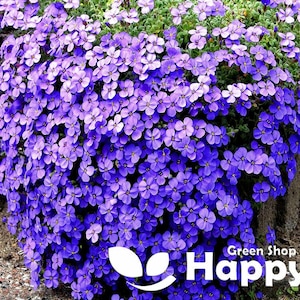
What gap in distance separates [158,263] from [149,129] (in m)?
0.58

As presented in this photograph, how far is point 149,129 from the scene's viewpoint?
303 centimetres

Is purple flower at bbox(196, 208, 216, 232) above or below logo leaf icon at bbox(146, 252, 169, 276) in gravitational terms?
above

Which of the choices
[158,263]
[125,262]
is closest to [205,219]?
[158,263]

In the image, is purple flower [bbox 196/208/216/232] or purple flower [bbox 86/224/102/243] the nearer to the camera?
purple flower [bbox 196/208/216/232]

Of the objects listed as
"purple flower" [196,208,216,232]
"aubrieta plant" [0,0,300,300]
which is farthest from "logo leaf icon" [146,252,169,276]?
"purple flower" [196,208,216,232]

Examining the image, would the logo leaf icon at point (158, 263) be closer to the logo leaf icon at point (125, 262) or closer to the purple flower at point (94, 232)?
the logo leaf icon at point (125, 262)

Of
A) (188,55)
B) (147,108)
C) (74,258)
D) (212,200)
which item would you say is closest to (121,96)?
(147,108)

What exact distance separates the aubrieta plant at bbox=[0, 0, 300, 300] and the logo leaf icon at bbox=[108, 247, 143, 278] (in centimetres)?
5

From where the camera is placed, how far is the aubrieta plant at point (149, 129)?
3.02 meters

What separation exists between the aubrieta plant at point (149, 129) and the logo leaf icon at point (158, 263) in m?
0.03

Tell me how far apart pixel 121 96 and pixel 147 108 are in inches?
4.9

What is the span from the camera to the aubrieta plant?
302cm

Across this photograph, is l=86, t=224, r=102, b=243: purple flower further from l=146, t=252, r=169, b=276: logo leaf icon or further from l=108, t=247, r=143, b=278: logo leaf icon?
l=146, t=252, r=169, b=276: logo leaf icon

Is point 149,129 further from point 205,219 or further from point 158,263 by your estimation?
point 158,263
